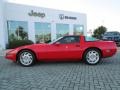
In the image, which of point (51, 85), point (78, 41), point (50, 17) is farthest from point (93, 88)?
point (50, 17)

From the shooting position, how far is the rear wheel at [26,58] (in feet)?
30.0

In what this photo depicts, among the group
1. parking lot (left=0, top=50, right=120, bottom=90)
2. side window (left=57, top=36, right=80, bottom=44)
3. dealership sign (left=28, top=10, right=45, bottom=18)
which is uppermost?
dealership sign (left=28, top=10, right=45, bottom=18)

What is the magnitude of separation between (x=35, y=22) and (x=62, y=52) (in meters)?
18.7

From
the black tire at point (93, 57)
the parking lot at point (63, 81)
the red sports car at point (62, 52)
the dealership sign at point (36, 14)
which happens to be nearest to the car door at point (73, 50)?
the red sports car at point (62, 52)

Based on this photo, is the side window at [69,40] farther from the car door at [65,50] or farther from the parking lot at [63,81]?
the parking lot at [63,81]

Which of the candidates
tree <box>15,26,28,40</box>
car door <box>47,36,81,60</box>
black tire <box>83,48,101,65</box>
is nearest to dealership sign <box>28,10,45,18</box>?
tree <box>15,26,28,40</box>

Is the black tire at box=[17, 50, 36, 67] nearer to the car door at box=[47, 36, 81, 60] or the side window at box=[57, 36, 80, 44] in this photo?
the car door at box=[47, 36, 81, 60]

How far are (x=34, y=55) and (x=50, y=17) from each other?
20491 mm

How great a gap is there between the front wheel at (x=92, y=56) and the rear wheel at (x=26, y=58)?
2335mm

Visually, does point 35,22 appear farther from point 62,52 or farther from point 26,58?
point 62,52

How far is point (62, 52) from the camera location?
9.16m

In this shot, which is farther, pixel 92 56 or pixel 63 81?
pixel 92 56

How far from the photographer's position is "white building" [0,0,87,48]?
2402 centimetres

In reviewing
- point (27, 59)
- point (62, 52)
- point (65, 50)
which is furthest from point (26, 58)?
point (65, 50)
